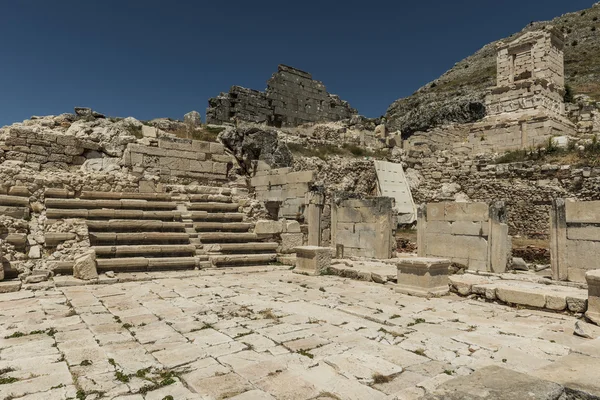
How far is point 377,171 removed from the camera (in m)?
19.0

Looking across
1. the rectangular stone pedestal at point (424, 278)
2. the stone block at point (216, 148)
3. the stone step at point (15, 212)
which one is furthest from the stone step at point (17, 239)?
the rectangular stone pedestal at point (424, 278)

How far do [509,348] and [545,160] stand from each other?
15.2 meters

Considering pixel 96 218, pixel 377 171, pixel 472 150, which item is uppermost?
pixel 472 150

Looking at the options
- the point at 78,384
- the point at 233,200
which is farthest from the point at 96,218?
the point at 78,384

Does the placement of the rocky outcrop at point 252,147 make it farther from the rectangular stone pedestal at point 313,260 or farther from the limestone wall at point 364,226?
the rectangular stone pedestal at point 313,260

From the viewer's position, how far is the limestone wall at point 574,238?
7352mm

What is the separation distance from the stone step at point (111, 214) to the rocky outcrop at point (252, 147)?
4.03m

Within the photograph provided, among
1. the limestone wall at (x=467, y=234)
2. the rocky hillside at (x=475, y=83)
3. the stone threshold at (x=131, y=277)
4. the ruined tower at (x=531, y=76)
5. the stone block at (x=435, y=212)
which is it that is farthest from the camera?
the rocky hillside at (x=475, y=83)

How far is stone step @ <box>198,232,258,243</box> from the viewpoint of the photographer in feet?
34.0

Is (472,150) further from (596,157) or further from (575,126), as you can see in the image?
(596,157)

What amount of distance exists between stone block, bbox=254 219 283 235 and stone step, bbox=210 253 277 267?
745 millimetres

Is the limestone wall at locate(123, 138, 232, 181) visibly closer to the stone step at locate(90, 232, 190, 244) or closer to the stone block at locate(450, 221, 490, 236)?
the stone step at locate(90, 232, 190, 244)

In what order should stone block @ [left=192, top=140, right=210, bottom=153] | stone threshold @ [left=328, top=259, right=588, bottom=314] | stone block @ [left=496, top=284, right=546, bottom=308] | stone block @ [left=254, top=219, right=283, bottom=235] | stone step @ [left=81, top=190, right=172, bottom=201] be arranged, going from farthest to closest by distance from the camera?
stone block @ [left=192, top=140, right=210, bottom=153], stone block @ [left=254, top=219, right=283, bottom=235], stone step @ [left=81, top=190, right=172, bottom=201], stone block @ [left=496, top=284, right=546, bottom=308], stone threshold @ [left=328, top=259, right=588, bottom=314]

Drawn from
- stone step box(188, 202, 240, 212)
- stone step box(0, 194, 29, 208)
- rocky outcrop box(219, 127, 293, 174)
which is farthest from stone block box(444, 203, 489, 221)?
stone step box(0, 194, 29, 208)
